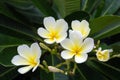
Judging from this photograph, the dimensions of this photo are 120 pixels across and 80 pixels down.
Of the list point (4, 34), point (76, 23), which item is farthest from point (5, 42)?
point (76, 23)

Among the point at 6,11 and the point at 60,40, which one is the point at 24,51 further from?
the point at 6,11

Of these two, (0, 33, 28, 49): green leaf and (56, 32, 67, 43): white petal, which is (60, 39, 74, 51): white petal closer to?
(56, 32, 67, 43): white petal

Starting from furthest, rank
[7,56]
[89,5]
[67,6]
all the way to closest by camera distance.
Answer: [89,5]
[67,6]
[7,56]

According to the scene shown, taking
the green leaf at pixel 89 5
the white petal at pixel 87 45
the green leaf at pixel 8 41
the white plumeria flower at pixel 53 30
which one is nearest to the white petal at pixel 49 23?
the white plumeria flower at pixel 53 30

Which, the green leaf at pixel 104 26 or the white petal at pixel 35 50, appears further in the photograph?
the green leaf at pixel 104 26

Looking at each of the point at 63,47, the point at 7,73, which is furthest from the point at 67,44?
the point at 7,73

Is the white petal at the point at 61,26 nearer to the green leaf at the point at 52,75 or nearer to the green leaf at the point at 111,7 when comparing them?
the green leaf at the point at 52,75

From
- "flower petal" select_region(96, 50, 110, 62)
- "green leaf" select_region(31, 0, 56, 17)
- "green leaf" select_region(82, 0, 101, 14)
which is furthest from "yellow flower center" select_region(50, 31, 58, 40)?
"green leaf" select_region(82, 0, 101, 14)
